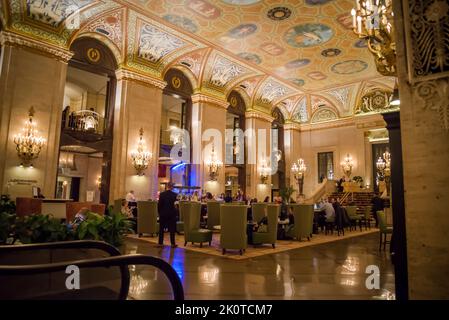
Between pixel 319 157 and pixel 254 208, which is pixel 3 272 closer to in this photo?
pixel 254 208

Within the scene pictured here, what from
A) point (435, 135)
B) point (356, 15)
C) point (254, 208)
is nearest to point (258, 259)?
point (254, 208)

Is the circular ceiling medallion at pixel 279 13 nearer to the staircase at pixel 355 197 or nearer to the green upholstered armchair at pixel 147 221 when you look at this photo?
the green upholstered armchair at pixel 147 221

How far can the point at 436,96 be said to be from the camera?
2.11m

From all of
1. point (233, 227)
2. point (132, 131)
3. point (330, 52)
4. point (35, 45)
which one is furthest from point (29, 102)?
point (330, 52)

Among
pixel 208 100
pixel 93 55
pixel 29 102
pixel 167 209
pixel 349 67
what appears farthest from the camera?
pixel 349 67

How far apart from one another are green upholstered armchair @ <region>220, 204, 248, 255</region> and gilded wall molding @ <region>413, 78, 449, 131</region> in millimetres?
4070

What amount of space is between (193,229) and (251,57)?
920cm

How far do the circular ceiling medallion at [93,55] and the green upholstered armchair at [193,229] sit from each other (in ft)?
24.0

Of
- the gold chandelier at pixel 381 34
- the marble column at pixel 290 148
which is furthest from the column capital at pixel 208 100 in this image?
the gold chandelier at pixel 381 34

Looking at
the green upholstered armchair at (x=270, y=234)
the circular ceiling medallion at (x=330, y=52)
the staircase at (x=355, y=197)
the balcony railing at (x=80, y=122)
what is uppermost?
the circular ceiling medallion at (x=330, y=52)

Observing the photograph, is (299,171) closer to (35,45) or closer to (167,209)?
(167,209)

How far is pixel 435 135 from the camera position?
209 centimetres

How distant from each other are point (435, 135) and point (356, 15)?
4019mm

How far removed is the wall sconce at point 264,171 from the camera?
1670cm
